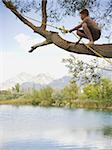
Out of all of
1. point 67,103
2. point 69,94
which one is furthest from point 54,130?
point 67,103

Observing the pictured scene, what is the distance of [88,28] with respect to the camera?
2938 mm

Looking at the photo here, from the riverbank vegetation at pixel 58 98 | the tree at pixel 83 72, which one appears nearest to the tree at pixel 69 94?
the riverbank vegetation at pixel 58 98

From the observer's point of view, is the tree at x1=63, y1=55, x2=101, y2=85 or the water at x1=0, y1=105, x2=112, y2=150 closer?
the tree at x1=63, y1=55, x2=101, y2=85

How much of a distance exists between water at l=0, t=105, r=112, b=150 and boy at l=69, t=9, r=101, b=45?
4484 millimetres

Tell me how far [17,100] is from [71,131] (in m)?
3.05

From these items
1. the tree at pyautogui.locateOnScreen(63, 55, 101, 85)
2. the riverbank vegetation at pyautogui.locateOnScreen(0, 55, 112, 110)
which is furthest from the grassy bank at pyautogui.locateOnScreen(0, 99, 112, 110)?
the tree at pyautogui.locateOnScreen(63, 55, 101, 85)

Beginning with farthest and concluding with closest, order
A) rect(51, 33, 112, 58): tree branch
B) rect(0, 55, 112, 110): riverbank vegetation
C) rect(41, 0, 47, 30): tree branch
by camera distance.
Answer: rect(0, 55, 112, 110): riverbank vegetation → rect(41, 0, 47, 30): tree branch → rect(51, 33, 112, 58): tree branch

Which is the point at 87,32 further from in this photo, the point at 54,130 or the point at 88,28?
the point at 54,130

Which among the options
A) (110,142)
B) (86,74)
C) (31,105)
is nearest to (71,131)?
(110,142)

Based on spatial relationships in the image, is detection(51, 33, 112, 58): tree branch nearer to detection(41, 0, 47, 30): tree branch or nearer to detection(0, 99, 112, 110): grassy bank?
detection(41, 0, 47, 30): tree branch

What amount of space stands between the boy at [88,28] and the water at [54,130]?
4.48 metres

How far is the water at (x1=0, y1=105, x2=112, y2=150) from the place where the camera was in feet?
26.3

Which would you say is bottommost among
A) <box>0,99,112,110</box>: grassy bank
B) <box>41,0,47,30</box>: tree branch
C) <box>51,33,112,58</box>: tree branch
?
<box>0,99,112,110</box>: grassy bank

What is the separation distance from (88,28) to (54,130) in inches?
285
